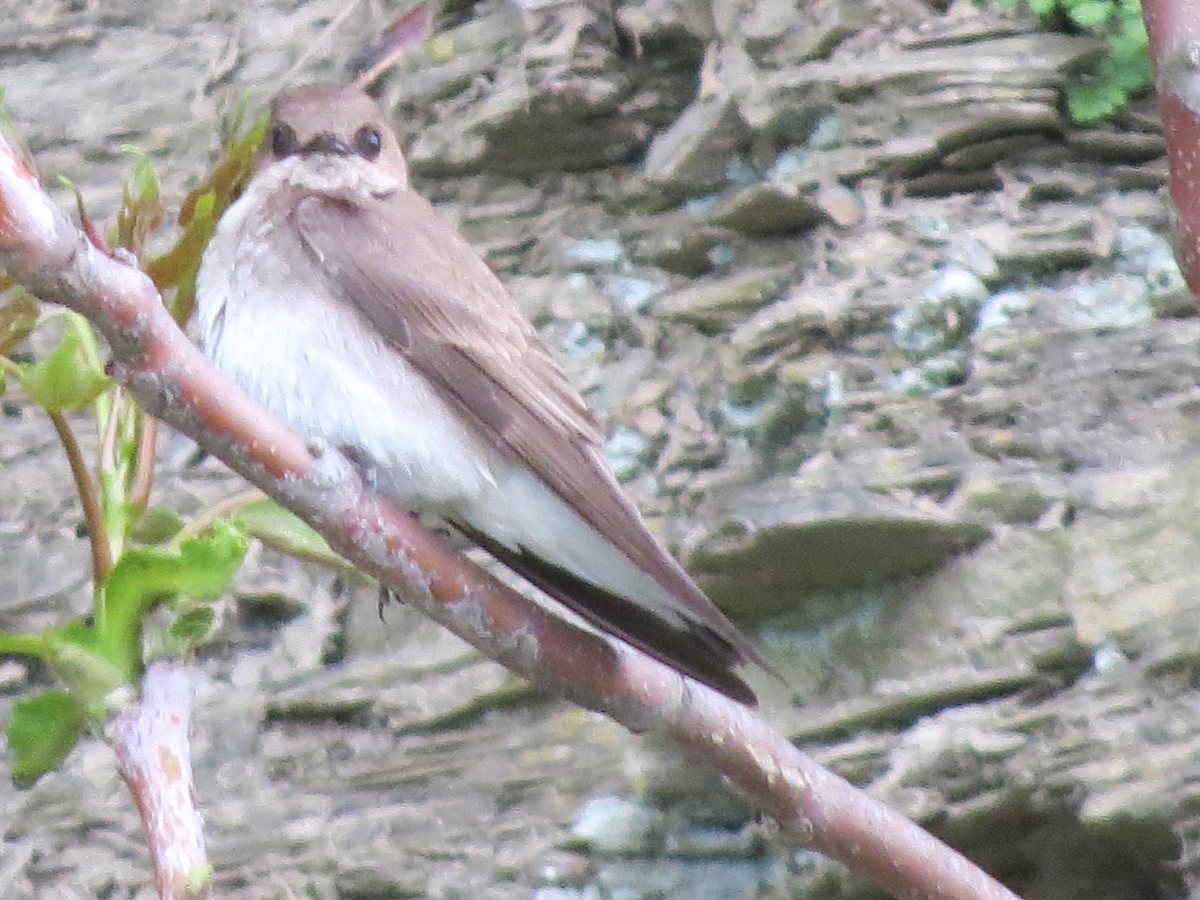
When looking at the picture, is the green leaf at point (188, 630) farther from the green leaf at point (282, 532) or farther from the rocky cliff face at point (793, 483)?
the rocky cliff face at point (793, 483)

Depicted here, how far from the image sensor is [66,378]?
5.82 ft

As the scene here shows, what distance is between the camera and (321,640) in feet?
10.1

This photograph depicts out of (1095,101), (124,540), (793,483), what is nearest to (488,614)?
(124,540)

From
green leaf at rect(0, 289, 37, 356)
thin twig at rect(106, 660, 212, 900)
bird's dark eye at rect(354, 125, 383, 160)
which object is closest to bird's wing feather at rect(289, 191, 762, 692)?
bird's dark eye at rect(354, 125, 383, 160)

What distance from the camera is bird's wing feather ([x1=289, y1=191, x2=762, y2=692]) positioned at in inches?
75.8

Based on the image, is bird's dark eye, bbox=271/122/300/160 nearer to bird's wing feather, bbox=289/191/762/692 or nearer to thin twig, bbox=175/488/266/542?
bird's wing feather, bbox=289/191/762/692

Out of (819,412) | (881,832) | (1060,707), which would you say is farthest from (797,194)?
(881,832)

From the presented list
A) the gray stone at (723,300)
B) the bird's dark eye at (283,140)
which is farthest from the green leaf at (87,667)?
the gray stone at (723,300)

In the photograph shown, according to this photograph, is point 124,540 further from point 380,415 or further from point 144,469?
point 380,415

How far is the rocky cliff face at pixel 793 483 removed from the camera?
8.39 ft

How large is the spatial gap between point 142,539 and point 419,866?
0.94 meters

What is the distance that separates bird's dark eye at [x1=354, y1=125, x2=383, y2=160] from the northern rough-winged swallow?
0.28m

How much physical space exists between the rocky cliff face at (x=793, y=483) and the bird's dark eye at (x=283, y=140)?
0.87m

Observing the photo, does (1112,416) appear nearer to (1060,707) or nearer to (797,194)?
(1060,707)
